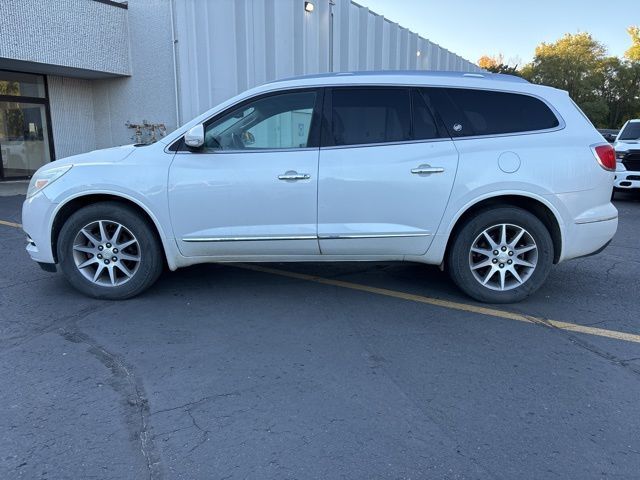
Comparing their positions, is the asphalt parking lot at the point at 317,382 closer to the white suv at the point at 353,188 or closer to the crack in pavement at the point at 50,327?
the crack in pavement at the point at 50,327

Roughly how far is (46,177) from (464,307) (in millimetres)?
3891

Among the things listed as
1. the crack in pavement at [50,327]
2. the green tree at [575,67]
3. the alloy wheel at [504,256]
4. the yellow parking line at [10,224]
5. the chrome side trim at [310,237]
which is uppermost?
the green tree at [575,67]

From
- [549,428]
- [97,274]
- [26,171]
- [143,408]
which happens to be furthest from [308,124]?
[26,171]

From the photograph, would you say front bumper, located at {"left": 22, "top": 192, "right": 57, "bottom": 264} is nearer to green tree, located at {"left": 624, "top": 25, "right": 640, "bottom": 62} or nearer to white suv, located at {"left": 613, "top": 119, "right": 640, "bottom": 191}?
white suv, located at {"left": 613, "top": 119, "right": 640, "bottom": 191}

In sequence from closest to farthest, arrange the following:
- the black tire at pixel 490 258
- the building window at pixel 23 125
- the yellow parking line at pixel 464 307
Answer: the yellow parking line at pixel 464 307
the black tire at pixel 490 258
the building window at pixel 23 125

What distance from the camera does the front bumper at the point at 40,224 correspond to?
439 cm

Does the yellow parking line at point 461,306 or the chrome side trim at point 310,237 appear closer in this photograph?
the yellow parking line at point 461,306

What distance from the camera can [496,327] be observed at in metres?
4.01

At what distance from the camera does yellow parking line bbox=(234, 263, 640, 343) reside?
3.92 metres

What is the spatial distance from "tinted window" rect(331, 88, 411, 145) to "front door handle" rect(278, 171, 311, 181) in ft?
1.34

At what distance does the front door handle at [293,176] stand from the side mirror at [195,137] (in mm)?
732

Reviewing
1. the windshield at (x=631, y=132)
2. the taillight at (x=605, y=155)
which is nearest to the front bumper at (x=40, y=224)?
the taillight at (x=605, y=155)

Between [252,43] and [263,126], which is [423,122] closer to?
[263,126]

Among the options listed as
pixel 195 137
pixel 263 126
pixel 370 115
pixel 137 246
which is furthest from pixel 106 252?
pixel 370 115
